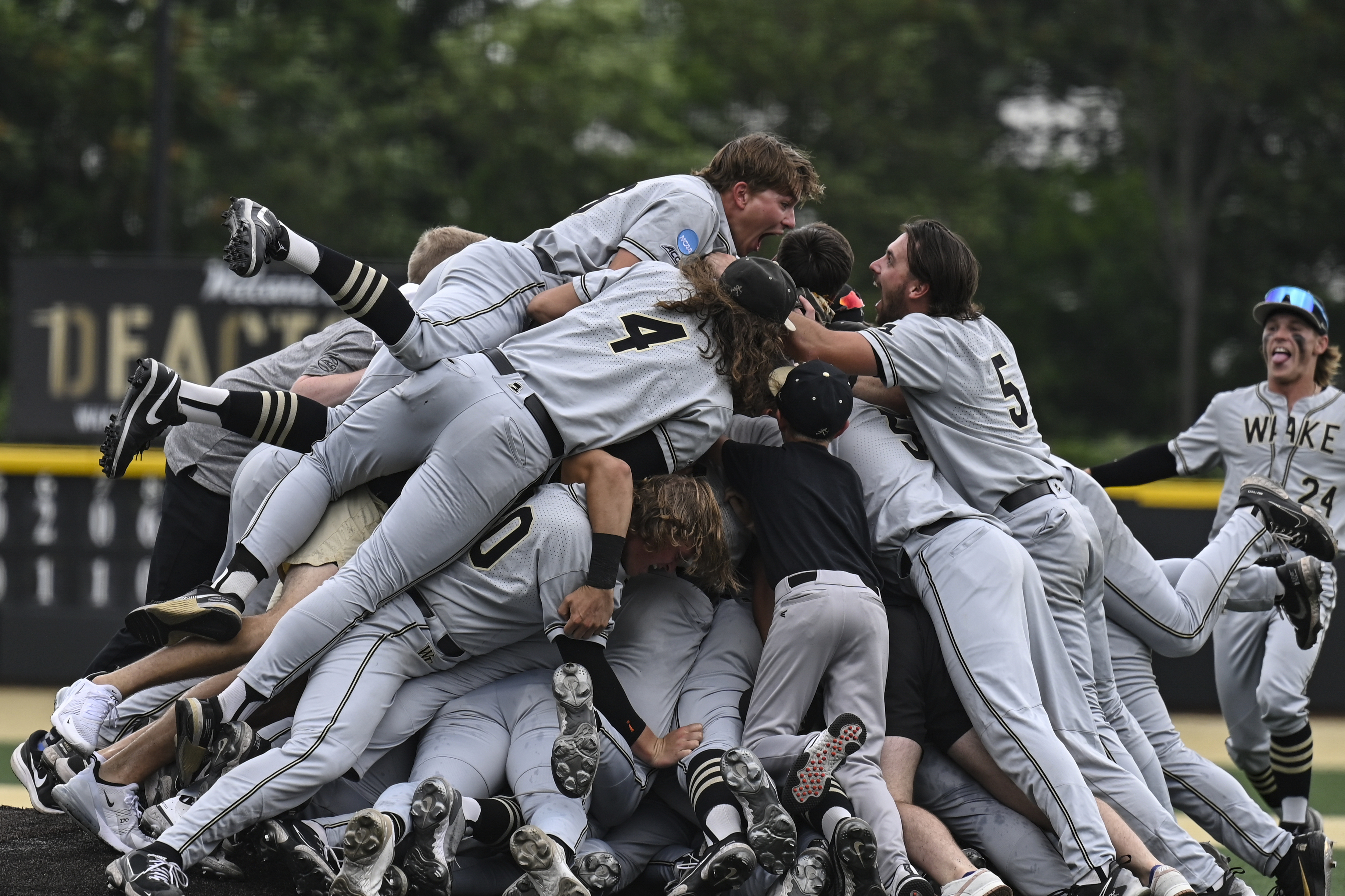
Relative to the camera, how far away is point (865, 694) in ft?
15.4

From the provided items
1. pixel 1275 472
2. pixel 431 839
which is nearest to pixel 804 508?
pixel 431 839

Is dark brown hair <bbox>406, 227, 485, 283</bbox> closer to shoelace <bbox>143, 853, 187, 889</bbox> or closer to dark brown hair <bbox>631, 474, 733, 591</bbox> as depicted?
dark brown hair <bbox>631, 474, 733, 591</bbox>

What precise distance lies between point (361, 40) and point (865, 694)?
83.4ft

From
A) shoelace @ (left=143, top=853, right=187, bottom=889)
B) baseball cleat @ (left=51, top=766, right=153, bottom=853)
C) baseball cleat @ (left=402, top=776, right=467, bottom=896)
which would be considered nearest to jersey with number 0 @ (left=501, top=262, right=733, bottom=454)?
baseball cleat @ (left=402, top=776, right=467, bottom=896)

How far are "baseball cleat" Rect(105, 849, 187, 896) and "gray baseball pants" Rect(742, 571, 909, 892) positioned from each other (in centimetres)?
179

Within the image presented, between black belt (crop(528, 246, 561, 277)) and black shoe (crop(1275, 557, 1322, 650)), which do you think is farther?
black shoe (crop(1275, 557, 1322, 650))

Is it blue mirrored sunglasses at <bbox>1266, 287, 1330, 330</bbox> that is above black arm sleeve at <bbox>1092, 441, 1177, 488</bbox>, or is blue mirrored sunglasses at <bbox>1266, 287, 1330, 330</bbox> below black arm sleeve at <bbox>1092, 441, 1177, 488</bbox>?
above

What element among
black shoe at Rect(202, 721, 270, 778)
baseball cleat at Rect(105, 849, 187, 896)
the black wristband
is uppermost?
the black wristband

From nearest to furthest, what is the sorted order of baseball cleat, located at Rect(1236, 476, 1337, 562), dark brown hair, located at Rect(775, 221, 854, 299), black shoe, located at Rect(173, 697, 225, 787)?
black shoe, located at Rect(173, 697, 225, 787), dark brown hair, located at Rect(775, 221, 854, 299), baseball cleat, located at Rect(1236, 476, 1337, 562)

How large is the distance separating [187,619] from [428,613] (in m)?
0.80

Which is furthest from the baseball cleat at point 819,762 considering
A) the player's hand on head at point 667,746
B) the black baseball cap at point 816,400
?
the black baseball cap at point 816,400

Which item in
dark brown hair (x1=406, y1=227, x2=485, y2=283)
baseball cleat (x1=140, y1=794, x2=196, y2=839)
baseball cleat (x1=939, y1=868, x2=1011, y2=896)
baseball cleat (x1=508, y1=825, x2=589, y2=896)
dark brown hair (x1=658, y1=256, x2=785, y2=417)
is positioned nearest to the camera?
baseball cleat (x1=508, y1=825, x2=589, y2=896)

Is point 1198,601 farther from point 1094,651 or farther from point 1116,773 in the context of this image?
point 1116,773

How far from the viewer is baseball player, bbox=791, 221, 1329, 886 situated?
16.5 feet
